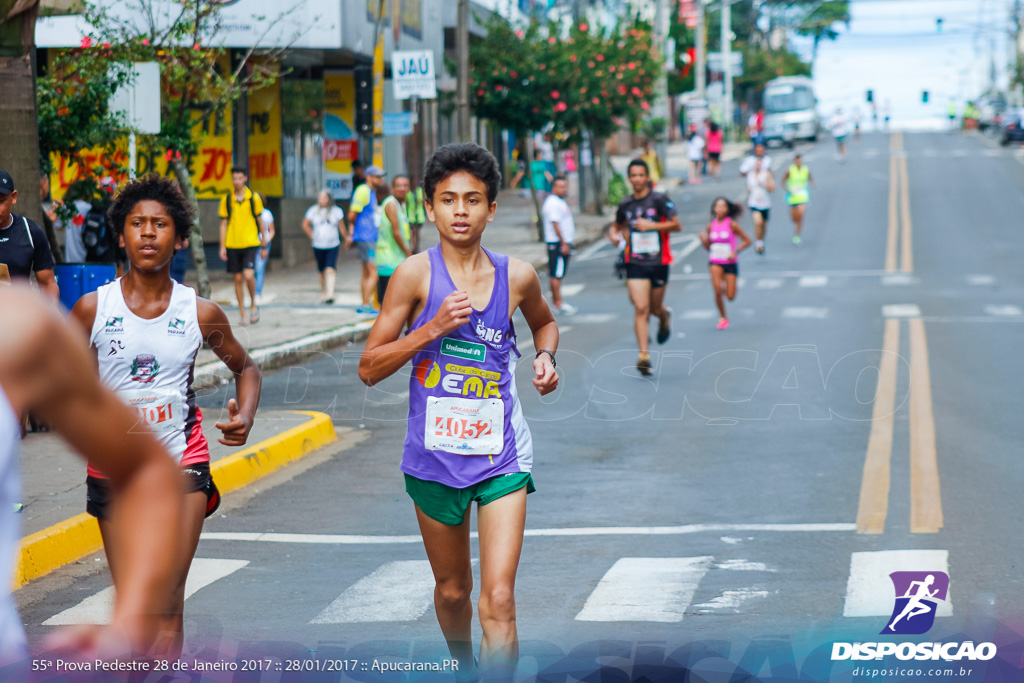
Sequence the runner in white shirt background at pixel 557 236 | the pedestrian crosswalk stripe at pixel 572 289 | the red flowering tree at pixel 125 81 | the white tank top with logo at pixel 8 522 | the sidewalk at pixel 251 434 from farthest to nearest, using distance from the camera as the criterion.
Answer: the pedestrian crosswalk stripe at pixel 572 289
the runner in white shirt background at pixel 557 236
the red flowering tree at pixel 125 81
the sidewalk at pixel 251 434
the white tank top with logo at pixel 8 522

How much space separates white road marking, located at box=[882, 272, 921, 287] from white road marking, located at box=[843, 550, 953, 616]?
15.8m

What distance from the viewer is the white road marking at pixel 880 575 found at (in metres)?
6.14

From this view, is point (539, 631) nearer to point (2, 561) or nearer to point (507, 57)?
point (2, 561)

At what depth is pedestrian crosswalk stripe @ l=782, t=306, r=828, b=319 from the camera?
18469 millimetres

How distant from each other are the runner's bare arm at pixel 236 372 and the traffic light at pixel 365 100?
59.8ft

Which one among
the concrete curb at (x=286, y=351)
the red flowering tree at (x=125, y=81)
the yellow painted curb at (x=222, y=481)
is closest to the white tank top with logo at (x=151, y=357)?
the yellow painted curb at (x=222, y=481)

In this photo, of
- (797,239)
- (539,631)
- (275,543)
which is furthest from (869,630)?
(797,239)

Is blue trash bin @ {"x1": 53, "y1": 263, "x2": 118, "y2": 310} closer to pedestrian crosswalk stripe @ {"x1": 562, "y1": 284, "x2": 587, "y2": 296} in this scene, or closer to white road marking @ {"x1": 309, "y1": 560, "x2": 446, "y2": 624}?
white road marking @ {"x1": 309, "y1": 560, "x2": 446, "y2": 624}

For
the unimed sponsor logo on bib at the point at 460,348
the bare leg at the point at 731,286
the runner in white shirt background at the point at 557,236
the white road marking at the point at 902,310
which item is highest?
the unimed sponsor logo on bib at the point at 460,348

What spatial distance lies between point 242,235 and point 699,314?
6.08 meters

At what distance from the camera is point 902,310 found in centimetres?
1902

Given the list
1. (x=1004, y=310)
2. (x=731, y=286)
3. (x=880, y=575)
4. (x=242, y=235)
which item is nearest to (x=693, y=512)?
(x=880, y=575)

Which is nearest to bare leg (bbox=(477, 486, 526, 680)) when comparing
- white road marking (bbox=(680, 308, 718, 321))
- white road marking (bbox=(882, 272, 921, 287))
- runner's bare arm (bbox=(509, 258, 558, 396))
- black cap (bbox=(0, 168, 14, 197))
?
runner's bare arm (bbox=(509, 258, 558, 396))

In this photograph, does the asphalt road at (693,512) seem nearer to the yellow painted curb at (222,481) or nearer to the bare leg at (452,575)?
the yellow painted curb at (222,481)
